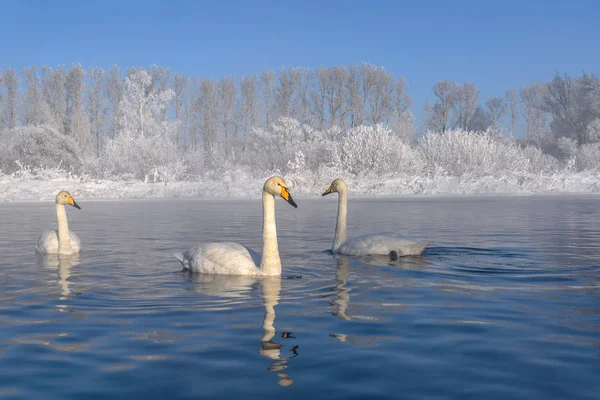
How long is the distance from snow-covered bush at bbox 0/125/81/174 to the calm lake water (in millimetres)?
31173

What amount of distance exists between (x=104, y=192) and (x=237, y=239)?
70.1 feet

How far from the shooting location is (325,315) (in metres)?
5.79

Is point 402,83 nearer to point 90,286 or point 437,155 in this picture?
point 437,155

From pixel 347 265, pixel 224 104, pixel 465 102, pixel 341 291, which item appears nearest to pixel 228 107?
pixel 224 104

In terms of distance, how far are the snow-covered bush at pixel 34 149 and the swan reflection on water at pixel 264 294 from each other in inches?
1341

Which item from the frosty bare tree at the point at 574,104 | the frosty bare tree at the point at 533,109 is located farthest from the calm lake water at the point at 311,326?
the frosty bare tree at the point at 533,109

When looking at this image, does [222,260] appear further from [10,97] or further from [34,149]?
[10,97]

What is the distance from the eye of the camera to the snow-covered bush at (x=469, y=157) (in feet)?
117

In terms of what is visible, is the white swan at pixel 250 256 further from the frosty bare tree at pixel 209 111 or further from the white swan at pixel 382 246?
the frosty bare tree at pixel 209 111

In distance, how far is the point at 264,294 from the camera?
22.5 feet

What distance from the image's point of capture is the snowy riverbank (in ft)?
105

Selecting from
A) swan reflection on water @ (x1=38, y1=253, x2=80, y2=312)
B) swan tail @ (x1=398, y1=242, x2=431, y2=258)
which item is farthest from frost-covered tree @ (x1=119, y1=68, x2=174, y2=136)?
swan tail @ (x1=398, y1=242, x2=431, y2=258)

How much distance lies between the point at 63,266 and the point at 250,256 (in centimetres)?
293

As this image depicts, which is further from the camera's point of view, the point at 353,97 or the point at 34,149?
the point at 353,97
